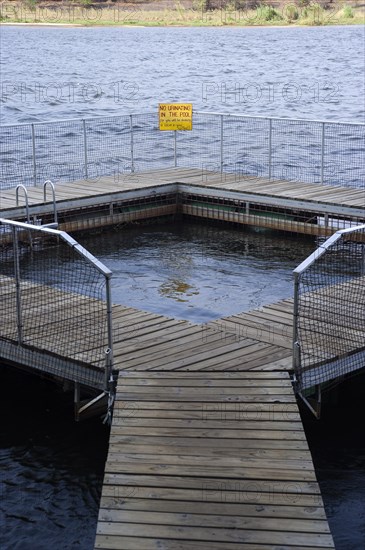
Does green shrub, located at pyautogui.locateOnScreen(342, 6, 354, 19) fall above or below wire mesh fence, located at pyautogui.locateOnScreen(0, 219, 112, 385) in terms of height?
above

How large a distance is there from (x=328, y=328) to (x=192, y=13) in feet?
348

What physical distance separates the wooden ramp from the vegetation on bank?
9309 cm

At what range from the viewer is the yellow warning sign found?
18.0 m

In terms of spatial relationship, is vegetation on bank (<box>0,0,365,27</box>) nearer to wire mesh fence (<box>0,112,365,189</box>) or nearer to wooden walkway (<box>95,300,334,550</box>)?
wire mesh fence (<box>0,112,365,189</box>)

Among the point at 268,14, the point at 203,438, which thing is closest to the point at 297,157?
the point at 203,438

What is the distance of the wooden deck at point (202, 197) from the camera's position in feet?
52.4

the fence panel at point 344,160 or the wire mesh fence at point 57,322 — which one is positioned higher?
the wire mesh fence at point 57,322

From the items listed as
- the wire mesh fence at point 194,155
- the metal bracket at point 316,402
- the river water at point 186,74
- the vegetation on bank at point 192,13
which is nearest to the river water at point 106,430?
the metal bracket at point 316,402

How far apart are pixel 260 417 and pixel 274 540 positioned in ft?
5.42

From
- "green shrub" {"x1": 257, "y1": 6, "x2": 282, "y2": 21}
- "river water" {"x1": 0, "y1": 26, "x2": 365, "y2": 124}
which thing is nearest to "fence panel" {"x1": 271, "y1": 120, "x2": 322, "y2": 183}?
"river water" {"x1": 0, "y1": 26, "x2": 365, "y2": 124}

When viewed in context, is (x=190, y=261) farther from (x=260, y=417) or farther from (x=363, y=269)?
(x=260, y=417)

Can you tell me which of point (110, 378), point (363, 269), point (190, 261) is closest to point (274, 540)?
point (110, 378)

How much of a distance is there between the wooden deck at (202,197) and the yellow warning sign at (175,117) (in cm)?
86

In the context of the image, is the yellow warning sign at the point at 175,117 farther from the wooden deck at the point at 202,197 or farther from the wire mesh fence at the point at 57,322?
the wire mesh fence at the point at 57,322
